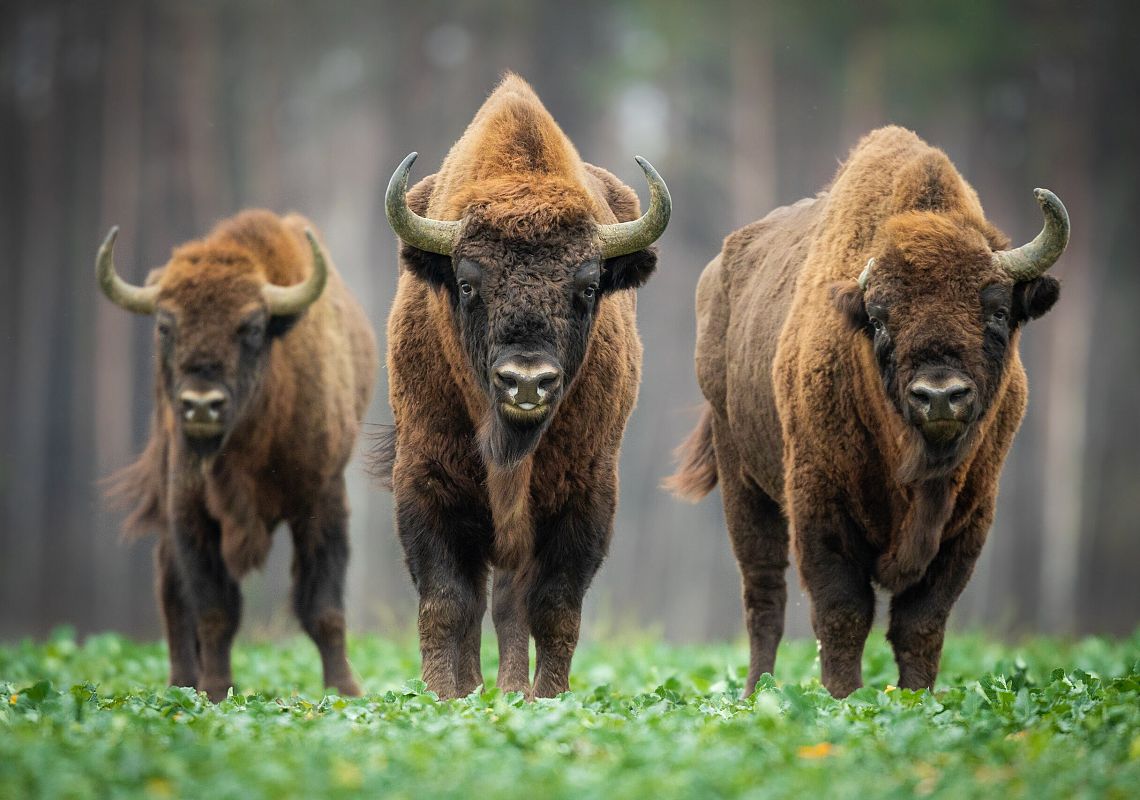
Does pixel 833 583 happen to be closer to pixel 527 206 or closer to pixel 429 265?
pixel 527 206

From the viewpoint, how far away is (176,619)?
980 centimetres

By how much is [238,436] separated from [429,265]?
288 cm

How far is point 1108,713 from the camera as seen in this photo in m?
5.64

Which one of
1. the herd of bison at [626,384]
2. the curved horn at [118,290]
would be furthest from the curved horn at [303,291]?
the herd of bison at [626,384]

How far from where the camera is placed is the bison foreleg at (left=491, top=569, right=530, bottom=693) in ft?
24.0

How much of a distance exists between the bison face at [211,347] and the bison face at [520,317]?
94.5 inches

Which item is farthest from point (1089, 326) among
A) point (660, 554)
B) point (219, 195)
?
point (219, 195)

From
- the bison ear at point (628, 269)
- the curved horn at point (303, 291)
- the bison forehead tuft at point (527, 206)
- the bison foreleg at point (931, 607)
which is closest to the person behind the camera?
the bison forehead tuft at point (527, 206)

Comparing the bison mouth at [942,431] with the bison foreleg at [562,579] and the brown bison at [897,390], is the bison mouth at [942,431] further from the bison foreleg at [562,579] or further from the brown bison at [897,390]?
the bison foreleg at [562,579]

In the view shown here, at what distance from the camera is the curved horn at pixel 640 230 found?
7.12 m

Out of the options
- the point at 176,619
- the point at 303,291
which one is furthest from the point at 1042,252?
the point at 176,619

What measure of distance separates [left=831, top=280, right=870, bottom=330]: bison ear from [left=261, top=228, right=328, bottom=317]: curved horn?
3766 millimetres

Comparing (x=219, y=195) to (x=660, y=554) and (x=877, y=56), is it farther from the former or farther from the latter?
(x=877, y=56)

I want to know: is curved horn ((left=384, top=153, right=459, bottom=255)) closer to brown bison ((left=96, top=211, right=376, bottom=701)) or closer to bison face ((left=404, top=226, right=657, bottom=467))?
bison face ((left=404, top=226, right=657, bottom=467))
